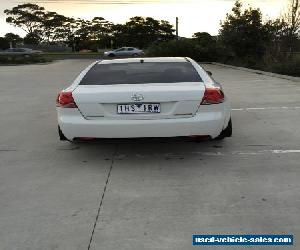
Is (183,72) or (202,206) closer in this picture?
(202,206)

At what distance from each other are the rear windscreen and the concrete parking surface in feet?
2.86

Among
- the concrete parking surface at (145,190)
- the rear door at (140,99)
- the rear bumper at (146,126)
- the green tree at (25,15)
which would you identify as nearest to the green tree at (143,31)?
the green tree at (25,15)

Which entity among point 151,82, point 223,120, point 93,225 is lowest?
point 93,225

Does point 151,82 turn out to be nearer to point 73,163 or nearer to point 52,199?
point 73,163

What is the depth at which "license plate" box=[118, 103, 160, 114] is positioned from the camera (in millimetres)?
4812

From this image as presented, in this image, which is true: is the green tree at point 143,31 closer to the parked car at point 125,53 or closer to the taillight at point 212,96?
the parked car at point 125,53

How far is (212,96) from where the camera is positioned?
4922 mm

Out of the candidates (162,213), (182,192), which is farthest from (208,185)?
(162,213)

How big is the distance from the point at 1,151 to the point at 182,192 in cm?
299

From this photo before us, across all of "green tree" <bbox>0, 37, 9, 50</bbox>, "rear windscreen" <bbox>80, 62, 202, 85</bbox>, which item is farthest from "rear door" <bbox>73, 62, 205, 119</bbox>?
"green tree" <bbox>0, 37, 9, 50</bbox>

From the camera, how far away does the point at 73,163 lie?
17.1 ft

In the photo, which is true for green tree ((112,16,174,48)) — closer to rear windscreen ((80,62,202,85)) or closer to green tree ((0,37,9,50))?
green tree ((0,37,9,50))

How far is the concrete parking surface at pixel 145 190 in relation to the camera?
329cm

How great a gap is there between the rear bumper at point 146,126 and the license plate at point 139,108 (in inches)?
4.1
